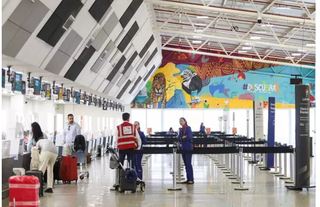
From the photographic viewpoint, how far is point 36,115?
1592 centimetres

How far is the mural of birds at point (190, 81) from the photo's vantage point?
116ft

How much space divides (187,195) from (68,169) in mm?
3552

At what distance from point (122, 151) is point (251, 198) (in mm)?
2961

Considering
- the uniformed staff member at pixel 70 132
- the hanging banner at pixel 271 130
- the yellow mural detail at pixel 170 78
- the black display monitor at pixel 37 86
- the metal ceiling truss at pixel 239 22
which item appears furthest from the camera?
the yellow mural detail at pixel 170 78

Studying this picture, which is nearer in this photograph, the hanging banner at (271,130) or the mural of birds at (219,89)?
the hanging banner at (271,130)

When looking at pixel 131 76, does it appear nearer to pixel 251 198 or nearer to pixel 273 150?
pixel 273 150

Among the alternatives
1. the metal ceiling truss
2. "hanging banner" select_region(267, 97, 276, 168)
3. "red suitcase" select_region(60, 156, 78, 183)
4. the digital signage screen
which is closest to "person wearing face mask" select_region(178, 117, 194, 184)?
"red suitcase" select_region(60, 156, 78, 183)

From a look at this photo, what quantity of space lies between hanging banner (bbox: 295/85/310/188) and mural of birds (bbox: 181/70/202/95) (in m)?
24.7

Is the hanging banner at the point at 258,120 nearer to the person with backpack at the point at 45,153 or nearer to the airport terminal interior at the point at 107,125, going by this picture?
the airport terminal interior at the point at 107,125

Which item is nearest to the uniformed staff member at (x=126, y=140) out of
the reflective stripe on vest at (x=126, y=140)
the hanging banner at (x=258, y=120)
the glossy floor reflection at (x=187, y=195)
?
the reflective stripe on vest at (x=126, y=140)

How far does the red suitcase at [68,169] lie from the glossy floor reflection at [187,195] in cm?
28

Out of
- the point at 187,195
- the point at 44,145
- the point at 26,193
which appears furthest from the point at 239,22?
the point at 26,193

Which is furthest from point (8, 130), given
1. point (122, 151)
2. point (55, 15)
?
point (55, 15)

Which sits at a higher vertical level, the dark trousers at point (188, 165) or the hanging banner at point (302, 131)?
the hanging banner at point (302, 131)
